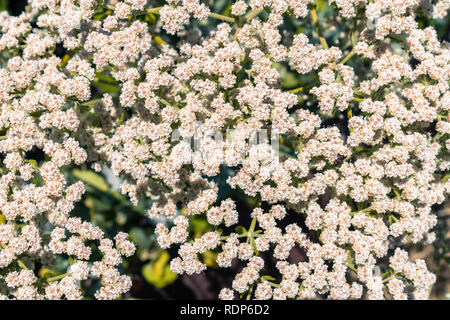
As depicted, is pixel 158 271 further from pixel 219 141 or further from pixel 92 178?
pixel 219 141

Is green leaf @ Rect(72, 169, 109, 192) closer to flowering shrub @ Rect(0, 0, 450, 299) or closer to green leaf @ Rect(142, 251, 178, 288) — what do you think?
flowering shrub @ Rect(0, 0, 450, 299)

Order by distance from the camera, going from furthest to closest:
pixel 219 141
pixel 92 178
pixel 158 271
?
pixel 158 271
pixel 92 178
pixel 219 141

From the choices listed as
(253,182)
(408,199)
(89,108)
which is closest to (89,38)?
(89,108)

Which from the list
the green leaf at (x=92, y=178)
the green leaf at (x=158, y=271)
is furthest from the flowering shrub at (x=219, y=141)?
the green leaf at (x=158, y=271)

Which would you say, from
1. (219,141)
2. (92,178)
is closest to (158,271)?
(92,178)

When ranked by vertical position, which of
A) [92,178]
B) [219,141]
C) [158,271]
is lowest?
[158,271]

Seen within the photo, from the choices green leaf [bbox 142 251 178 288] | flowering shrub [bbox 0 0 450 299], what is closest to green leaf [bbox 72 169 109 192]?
flowering shrub [bbox 0 0 450 299]
